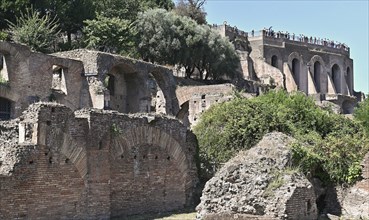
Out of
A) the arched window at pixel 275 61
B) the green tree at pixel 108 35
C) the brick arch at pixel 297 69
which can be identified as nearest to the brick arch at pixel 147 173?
the green tree at pixel 108 35

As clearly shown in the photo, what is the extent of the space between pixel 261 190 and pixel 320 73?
49893mm

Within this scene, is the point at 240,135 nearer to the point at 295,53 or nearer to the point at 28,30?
the point at 28,30

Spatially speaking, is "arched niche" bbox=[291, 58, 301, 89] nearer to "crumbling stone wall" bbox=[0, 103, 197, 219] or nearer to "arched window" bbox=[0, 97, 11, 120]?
"arched window" bbox=[0, 97, 11, 120]

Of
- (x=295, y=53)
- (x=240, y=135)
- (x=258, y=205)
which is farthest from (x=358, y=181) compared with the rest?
(x=295, y=53)

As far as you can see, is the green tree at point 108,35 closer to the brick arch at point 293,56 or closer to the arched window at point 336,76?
the brick arch at point 293,56

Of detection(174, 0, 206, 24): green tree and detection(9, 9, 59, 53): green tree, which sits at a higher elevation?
detection(174, 0, 206, 24): green tree

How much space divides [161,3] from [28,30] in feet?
66.9

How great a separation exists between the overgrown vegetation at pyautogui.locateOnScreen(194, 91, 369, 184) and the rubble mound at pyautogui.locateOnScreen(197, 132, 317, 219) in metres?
0.95

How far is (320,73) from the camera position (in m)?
62.9

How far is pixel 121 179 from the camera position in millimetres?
17656

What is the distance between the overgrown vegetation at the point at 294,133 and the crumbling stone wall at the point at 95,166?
1.52 meters

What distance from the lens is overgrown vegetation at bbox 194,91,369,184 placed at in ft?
55.8

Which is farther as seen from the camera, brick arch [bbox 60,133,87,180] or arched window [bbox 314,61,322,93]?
arched window [bbox 314,61,322,93]

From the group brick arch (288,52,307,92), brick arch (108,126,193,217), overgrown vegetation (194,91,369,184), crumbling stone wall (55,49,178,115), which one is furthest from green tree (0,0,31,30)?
brick arch (288,52,307,92)
